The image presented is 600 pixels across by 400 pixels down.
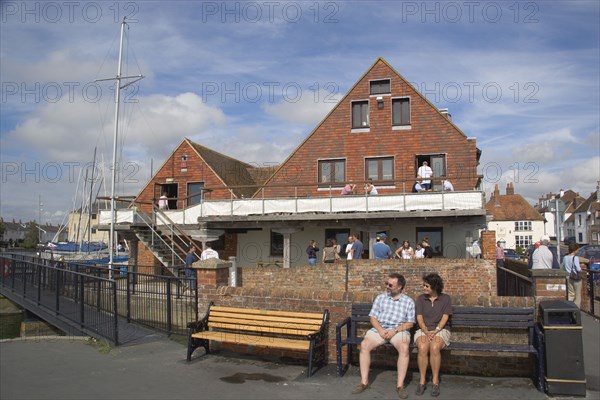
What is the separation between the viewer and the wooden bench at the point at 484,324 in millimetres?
6949

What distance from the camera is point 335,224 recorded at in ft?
73.1

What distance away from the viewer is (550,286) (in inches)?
295

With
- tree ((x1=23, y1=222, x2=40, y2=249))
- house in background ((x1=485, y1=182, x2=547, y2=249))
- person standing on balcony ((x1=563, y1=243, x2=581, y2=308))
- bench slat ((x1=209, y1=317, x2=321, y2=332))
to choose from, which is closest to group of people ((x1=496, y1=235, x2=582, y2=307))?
person standing on balcony ((x1=563, y1=243, x2=581, y2=308))

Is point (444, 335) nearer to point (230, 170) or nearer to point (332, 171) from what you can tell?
point (332, 171)

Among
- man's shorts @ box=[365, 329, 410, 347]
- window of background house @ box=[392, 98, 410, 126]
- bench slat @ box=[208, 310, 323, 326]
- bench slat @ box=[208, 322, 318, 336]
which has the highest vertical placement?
window of background house @ box=[392, 98, 410, 126]

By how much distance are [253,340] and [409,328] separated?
100 inches

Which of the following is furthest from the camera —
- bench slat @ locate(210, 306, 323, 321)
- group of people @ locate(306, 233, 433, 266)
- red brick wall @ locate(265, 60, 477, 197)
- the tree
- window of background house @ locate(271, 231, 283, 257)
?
the tree

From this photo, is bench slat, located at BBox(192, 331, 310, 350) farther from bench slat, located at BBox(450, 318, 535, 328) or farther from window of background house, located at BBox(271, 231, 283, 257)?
window of background house, located at BBox(271, 231, 283, 257)

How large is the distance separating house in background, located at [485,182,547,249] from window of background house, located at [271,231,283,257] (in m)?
48.5

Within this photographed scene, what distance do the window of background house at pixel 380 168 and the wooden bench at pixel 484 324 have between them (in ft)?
58.8

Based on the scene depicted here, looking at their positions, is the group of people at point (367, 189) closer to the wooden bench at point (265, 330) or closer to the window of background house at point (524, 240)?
the wooden bench at point (265, 330)

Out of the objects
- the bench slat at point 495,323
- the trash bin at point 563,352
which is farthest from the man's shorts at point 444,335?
the trash bin at point 563,352

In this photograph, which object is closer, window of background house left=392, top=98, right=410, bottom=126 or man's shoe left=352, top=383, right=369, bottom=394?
man's shoe left=352, top=383, right=369, bottom=394

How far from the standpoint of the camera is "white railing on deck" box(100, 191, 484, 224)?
2028 centimetres
